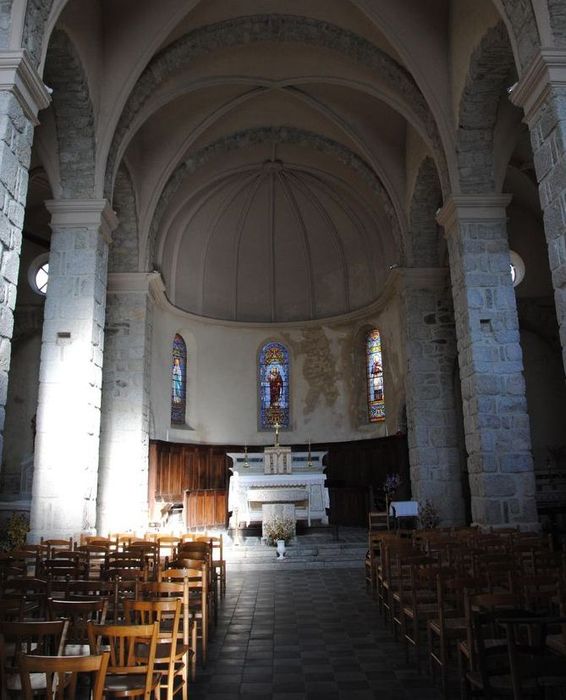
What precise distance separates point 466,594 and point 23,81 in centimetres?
663

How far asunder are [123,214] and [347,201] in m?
7.40

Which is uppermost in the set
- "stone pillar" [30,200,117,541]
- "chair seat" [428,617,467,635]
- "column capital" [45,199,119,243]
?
"column capital" [45,199,119,243]

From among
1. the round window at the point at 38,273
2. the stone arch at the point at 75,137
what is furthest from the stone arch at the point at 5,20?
the round window at the point at 38,273

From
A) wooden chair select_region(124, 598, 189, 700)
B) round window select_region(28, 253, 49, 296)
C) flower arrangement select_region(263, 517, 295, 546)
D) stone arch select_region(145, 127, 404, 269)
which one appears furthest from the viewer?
round window select_region(28, 253, 49, 296)

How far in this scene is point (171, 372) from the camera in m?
17.5

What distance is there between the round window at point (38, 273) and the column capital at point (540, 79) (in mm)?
13566

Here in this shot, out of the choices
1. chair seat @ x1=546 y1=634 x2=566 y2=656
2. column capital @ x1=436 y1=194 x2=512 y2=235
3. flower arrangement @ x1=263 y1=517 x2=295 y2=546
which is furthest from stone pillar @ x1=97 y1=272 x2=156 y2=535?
chair seat @ x1=546 y1=634 x2=566 y2=656

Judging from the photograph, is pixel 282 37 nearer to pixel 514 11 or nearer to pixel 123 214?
pixel 123 214

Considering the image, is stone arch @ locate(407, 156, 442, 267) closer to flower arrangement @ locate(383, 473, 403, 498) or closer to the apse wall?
the apse wall

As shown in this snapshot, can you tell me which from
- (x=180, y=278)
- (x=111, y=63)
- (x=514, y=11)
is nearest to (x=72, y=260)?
(x=111, y=63)

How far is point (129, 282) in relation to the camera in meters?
13.9

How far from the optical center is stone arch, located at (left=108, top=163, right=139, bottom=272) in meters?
14.0

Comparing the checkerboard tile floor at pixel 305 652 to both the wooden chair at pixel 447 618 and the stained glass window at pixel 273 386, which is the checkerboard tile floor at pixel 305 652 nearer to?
the wooden chair at pixel 447 618

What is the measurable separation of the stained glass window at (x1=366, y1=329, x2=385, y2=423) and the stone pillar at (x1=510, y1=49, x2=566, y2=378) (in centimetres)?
1161
